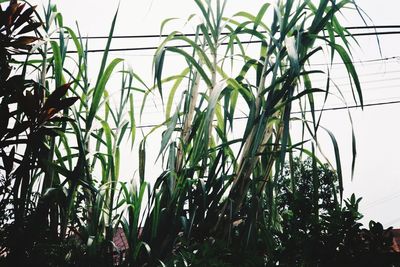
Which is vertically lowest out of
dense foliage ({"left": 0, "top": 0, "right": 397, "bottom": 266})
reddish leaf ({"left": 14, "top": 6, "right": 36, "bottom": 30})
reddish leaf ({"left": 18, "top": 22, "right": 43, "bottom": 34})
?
dense foliage ({"left": 0, "top": 0, "right": 397, "bottom": 266})

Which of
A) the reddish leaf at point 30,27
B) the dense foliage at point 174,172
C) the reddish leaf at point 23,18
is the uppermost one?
the reddish leaf at point 23,18

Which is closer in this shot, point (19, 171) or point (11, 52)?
point (19, 171)

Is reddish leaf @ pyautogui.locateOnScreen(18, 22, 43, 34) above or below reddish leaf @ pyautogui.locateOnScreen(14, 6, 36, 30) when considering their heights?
below

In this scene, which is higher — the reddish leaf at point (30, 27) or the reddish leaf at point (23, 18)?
the reddish leaf at point (23, 18)

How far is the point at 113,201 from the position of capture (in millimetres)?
1419

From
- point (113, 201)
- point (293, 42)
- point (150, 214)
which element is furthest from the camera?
point (113, 201)

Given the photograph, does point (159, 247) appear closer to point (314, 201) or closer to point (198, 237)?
point (198, 237)

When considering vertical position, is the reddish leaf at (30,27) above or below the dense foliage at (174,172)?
above

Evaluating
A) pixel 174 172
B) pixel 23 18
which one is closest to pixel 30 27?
pixel 23 18

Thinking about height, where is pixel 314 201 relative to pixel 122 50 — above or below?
below

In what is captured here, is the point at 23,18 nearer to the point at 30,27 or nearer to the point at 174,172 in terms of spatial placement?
the point at 30,27

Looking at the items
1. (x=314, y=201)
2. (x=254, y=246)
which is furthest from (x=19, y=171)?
(x=314, y=201)

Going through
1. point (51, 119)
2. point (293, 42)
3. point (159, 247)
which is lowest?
point (159, 247)

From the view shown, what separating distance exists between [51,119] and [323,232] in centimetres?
84
